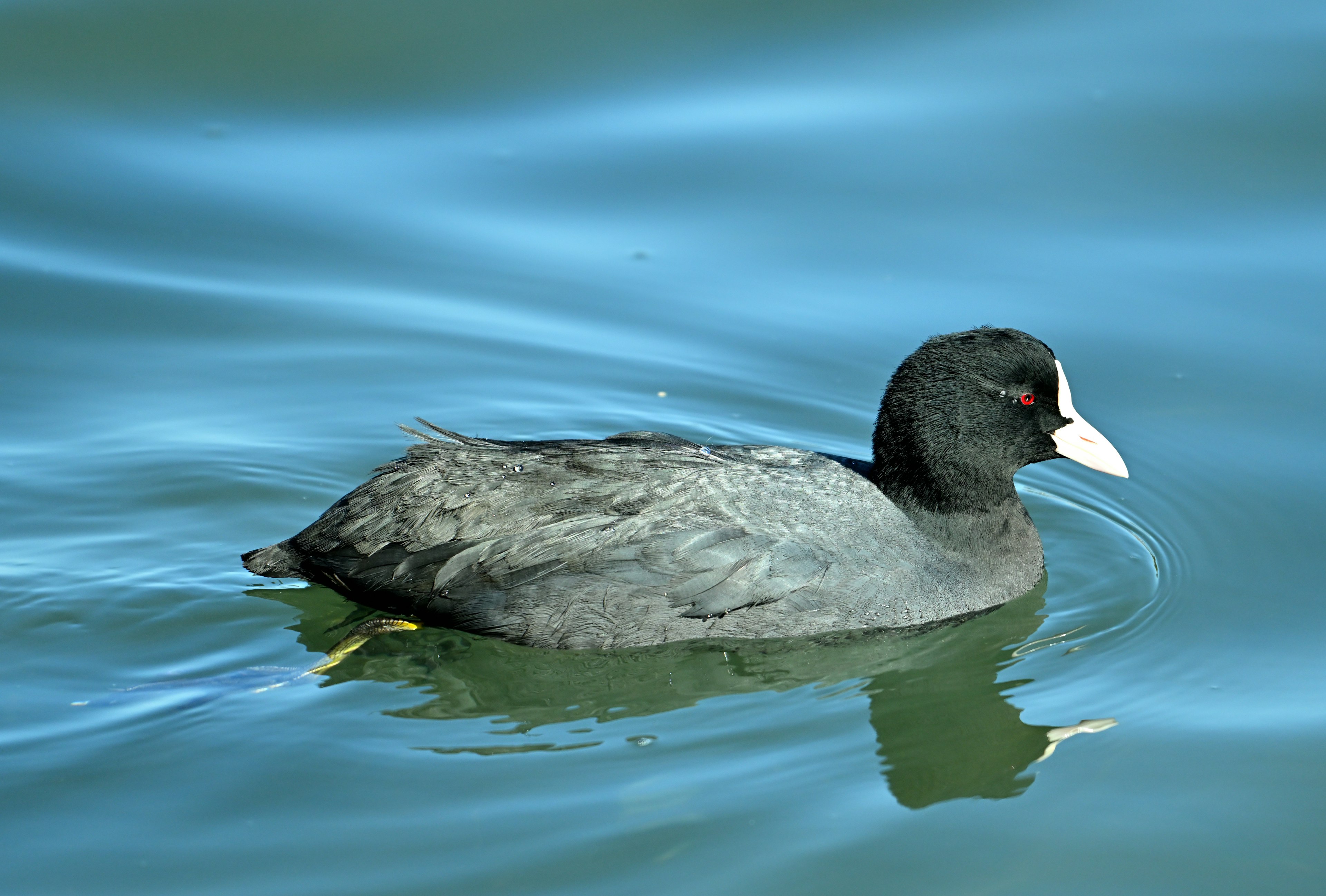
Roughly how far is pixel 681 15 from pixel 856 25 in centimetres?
124

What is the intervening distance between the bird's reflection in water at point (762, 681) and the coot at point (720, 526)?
90 mm

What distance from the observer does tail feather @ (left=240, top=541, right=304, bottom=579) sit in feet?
18.8

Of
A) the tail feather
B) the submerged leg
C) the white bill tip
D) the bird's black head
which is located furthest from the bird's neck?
the tail feather

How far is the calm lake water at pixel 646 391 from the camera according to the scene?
457cm

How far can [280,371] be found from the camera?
7727mm

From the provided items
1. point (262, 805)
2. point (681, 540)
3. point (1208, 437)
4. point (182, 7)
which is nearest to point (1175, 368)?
point (1208, 437)

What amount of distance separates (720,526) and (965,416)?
1124mm

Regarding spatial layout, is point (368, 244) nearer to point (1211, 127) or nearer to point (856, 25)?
point (856, 25)

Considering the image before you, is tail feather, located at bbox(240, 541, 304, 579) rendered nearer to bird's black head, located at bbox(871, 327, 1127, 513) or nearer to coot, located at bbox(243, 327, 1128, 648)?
coot, located at bbox(243, 327, 1128, 648)

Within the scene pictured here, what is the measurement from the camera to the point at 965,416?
586 centimetres

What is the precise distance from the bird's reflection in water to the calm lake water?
0.07ft

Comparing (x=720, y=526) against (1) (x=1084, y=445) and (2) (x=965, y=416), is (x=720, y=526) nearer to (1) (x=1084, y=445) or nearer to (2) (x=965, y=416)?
(2) (x=965, y=416)

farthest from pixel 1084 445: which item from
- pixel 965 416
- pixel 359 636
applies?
pixel 359 636

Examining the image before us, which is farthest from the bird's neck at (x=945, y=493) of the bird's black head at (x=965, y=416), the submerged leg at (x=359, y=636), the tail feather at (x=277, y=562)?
the tail feather at (x=277, y=562)
